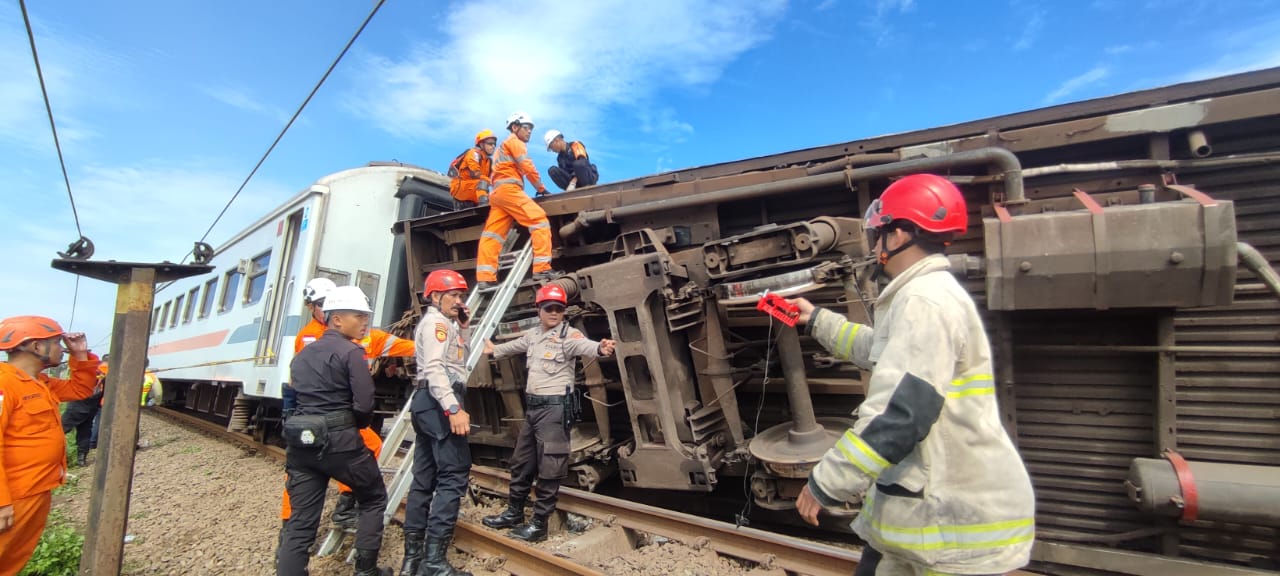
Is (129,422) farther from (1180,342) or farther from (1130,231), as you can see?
(1180,342)

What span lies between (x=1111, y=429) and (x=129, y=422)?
17.5ft

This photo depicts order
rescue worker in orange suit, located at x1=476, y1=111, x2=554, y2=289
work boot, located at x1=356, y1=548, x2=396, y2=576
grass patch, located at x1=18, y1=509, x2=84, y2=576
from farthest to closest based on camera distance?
rescue worker in orange suit, located at x1=476, y1=111, x2=554, y2=289 < grass patch, located at x1=18, y1=509, x2=84, y2=576 < work boot, located at x1=356, y1=548, x2=396, y2=576

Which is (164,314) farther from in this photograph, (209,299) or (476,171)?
(476,171)

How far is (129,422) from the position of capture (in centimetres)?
286

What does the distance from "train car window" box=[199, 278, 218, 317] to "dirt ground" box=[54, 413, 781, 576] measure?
3200 millimetres

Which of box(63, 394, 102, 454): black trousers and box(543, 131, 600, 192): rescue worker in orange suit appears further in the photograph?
box(63, 394, 102, 454): black trousers

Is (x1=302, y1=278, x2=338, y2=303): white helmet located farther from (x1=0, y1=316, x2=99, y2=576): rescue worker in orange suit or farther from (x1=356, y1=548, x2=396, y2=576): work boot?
(x1=356, y1=548, x2=396, y2=576): work boot

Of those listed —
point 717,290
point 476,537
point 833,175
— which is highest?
point 833,175

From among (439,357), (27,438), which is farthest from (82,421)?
(439,357)

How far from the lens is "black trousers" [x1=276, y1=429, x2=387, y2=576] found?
3.19m

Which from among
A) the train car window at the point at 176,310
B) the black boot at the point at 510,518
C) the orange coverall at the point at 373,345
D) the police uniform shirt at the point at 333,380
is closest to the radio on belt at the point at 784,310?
the police uniform shirt at the point at 333,380

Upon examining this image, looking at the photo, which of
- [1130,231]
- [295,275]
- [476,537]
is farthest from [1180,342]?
[295,275]

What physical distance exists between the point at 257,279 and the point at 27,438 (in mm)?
5380

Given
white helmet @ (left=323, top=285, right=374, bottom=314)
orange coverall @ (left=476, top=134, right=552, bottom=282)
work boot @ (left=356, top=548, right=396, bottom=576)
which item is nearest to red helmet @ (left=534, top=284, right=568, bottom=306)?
orange coverall @ (left=476, top=134, right=552, bottom=282)
